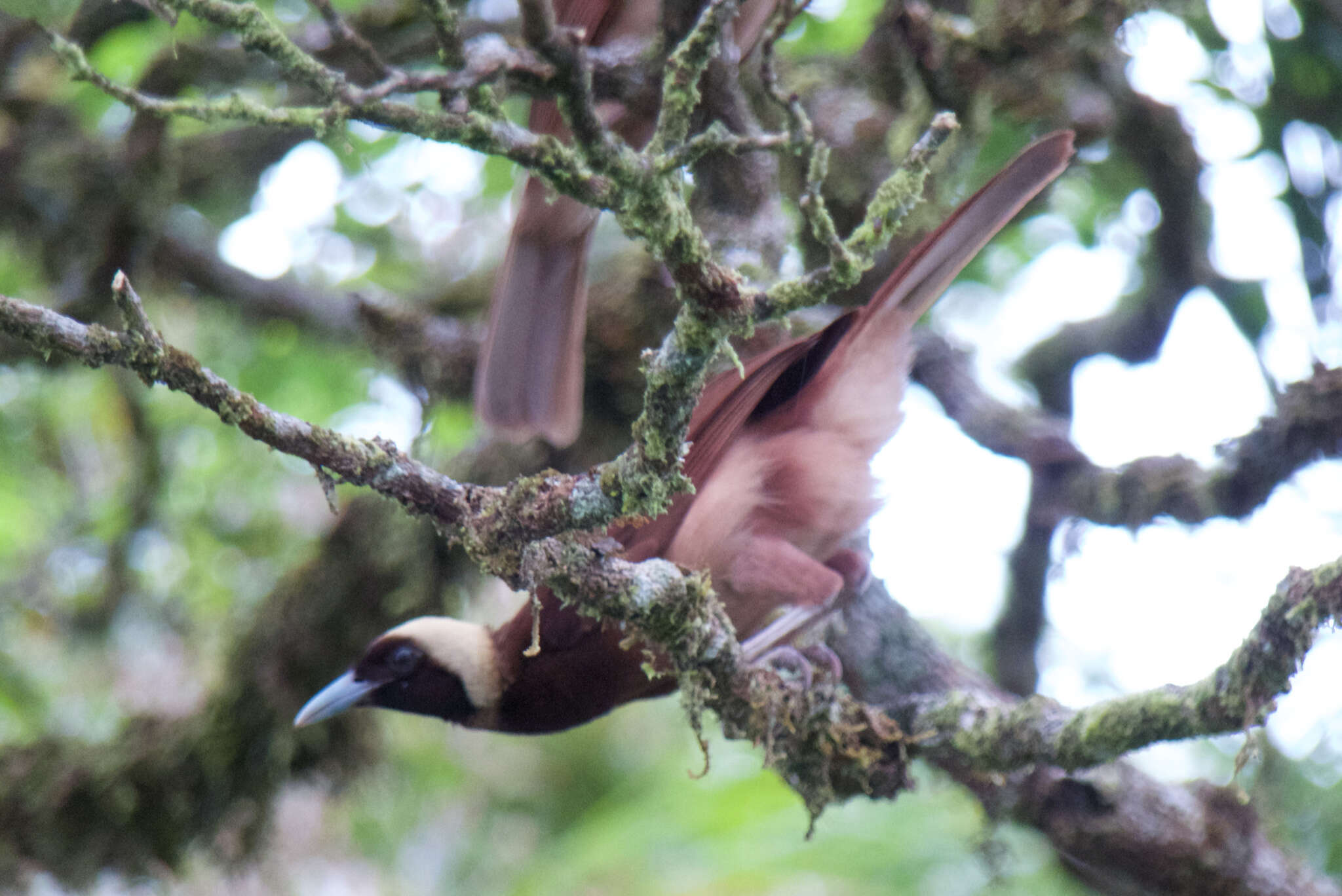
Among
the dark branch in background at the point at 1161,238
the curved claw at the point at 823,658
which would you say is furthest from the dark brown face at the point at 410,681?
the dark branch in background at the point at 1161,238

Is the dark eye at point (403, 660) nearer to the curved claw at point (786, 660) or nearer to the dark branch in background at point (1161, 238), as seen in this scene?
the curved claw at point (786, 660)

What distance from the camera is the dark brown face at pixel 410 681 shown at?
139 inches

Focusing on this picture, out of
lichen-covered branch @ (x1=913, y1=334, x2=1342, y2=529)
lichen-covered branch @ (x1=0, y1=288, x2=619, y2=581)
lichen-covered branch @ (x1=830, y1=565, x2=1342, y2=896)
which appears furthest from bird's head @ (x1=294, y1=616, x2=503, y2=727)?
lichen-covered branch @ (x1=913, y1=334, x2=1342, y2=529)

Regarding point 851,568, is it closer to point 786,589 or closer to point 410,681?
point 786,589

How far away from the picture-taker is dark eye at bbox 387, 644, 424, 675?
358 cm

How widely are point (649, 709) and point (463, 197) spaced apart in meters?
3.90

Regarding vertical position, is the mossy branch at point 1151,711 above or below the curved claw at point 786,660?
above

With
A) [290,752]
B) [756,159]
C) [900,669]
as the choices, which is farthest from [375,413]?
[900,669]

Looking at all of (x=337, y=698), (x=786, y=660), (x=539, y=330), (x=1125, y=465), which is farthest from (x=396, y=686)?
(x=1125, y=465)

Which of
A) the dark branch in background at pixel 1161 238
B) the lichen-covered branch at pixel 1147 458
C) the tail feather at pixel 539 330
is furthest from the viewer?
the dark branch in background at pixel 1161 238

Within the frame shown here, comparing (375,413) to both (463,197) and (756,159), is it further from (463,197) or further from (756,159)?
(756,159)

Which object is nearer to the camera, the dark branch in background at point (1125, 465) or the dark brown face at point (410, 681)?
the dark branch in background at point (1125, 465)

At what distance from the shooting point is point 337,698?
3.59 meters

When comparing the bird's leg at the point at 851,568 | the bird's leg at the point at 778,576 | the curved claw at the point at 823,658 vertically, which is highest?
the bird's leg at the point at 778,576
